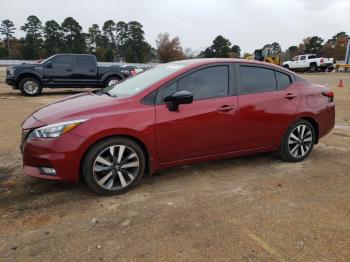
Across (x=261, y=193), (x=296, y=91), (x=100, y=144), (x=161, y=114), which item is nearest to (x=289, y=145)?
(x=296, y=91)

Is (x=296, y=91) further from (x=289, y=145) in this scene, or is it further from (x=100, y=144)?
(x=100, y=144)

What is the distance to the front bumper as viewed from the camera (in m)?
3.60

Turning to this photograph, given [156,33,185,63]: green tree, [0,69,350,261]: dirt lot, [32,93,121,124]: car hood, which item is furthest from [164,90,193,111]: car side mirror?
[156,33,185,63]: green tree

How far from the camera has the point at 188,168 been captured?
4867 mm

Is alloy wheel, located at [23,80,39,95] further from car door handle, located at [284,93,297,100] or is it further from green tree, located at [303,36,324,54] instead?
green tree, located at [303,36,324,54]

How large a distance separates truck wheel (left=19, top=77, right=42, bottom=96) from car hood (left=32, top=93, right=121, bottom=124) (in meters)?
10.1

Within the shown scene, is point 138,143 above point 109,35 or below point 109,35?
below

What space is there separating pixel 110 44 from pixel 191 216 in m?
82.2

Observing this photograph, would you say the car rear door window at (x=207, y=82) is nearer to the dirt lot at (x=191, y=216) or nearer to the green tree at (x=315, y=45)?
the dirt lot at (x=191, y=216)

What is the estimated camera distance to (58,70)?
13922 millimetres

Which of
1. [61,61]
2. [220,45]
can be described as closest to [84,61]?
[61,61]

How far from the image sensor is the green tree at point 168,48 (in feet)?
257

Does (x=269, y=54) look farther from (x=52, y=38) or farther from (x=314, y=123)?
(x=52, y=38)

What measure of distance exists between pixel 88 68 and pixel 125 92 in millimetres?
10738
